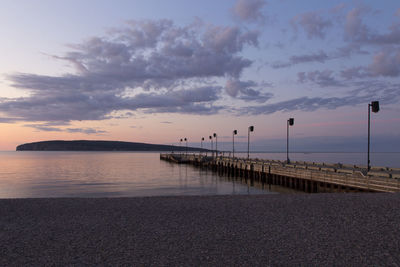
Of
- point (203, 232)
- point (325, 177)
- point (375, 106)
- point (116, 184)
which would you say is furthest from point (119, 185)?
point (203, 232)

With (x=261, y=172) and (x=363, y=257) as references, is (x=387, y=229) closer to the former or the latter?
(x=363, y=257)

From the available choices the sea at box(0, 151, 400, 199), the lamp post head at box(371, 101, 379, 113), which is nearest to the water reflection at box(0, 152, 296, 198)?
the sea at box(0, 151, 400, 199)

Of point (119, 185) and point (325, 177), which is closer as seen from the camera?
point (325, 177)

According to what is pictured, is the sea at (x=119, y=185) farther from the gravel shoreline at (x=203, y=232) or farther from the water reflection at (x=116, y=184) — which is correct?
the gravel shoreline at (x=203, y=232)

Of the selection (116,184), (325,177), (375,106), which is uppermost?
(375,106)

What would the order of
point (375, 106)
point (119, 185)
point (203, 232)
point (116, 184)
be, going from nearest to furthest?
point (203, 232) → point (375, 106) → point (119, 185) → point (116, 184)

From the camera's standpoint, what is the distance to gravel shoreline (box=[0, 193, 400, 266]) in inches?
311

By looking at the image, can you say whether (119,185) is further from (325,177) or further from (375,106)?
(375,106)

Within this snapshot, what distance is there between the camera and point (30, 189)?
3919cm

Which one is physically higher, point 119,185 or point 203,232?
point 203,232

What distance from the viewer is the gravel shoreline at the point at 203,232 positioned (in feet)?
25.9

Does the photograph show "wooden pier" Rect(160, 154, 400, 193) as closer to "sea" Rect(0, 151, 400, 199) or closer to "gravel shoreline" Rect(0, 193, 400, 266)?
"sea" Rect(0, 151, 400, 199)

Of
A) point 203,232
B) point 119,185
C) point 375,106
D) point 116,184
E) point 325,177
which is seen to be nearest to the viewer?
point 203,232

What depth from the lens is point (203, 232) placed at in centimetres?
1022
